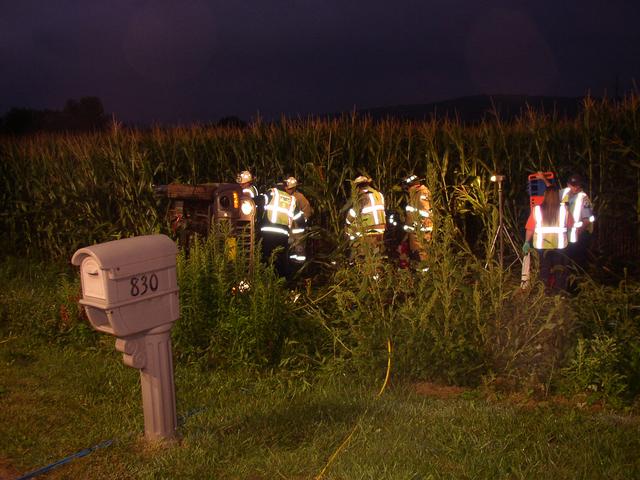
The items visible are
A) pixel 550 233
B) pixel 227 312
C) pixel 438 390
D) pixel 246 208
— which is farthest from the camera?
pixel 246 208

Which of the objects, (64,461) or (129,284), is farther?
(64,461)

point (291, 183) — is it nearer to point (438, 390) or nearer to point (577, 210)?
point (577, 210)

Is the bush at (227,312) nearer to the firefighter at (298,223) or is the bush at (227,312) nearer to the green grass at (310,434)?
the green grass at (310,434)

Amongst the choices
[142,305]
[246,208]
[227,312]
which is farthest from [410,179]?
[142,305]

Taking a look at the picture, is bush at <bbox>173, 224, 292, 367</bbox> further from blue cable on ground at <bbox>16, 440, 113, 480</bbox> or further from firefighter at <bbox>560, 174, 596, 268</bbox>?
firefighter at <bbox>560, 174, 596, 268</bbox>

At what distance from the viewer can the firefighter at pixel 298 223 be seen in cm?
1180

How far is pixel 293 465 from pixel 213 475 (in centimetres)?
47

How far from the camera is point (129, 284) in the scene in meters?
4.62

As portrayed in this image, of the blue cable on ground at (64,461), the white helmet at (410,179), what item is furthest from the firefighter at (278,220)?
the blue cable on ground at (64,461)

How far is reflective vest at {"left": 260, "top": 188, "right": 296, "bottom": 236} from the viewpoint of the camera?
11.8 m

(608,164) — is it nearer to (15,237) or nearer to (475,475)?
(475,475)

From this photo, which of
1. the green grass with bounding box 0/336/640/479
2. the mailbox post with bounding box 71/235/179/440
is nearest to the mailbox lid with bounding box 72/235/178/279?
the mailbox post with bounding box 71/235/179/440

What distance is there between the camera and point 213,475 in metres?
4.62

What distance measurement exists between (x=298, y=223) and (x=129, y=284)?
7702 millimetres
